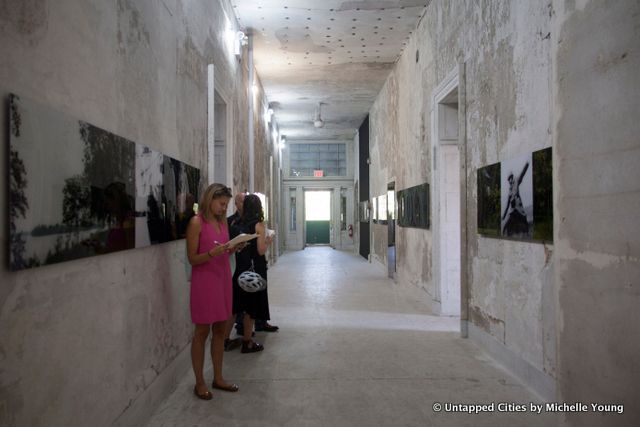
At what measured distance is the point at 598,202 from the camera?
2115 mm

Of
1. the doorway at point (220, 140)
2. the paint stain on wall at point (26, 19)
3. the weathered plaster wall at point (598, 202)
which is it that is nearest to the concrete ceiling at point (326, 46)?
the doorway at point (220, 140)

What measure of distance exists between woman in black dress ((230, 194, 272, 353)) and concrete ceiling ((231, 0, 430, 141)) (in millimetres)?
3742

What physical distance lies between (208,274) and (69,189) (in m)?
1.40

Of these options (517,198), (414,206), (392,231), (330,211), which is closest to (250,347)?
(517,198)

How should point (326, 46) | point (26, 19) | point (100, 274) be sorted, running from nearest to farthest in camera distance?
point (26, 19)
point (100, 274)
point (326, 46)

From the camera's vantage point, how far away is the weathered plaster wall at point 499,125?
359 cm

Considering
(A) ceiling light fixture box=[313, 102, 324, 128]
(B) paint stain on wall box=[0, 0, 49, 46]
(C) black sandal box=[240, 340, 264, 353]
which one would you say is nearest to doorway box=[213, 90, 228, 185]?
(C) black sandal box=[240, 340, 264, 353]

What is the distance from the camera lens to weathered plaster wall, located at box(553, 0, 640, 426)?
75.5 inches

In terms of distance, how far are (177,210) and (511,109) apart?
304 cm

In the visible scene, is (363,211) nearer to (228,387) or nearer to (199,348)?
(228,387)

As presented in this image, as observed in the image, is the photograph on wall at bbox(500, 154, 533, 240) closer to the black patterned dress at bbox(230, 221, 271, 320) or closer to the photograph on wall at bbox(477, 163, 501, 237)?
the photograph on wall at bbox(477, 163, 501, 237)

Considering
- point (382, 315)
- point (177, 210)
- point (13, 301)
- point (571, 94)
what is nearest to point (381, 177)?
point (382, 315)

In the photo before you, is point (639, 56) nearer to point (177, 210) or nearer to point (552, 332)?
point (552, 332)

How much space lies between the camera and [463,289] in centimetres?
529
